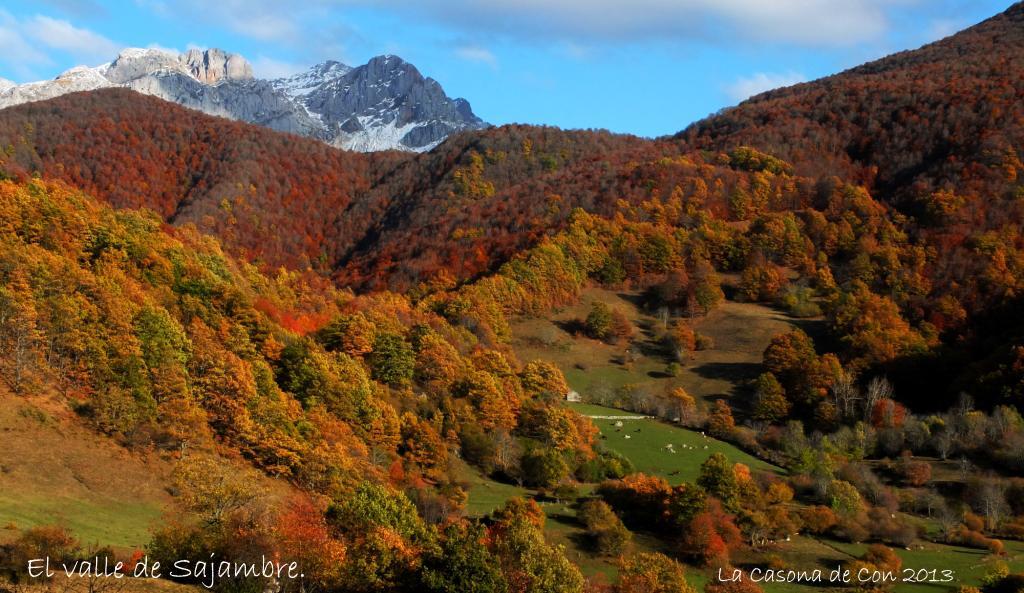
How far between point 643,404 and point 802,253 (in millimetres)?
64865

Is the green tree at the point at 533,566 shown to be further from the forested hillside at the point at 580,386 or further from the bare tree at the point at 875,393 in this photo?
the bare tree at the point at 875,393

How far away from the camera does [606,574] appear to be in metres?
51.8

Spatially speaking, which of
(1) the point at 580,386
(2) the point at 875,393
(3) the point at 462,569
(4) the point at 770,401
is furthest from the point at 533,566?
(2) the point at 875,393

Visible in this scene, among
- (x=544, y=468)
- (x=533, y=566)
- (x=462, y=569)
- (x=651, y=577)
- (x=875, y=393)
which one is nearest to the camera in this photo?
(x=462, y=569)

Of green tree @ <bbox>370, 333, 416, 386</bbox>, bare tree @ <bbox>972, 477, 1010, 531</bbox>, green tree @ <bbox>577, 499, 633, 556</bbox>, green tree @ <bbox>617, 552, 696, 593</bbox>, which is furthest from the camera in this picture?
green tree @ <bbox>370, 333, 416, 386</bbox>

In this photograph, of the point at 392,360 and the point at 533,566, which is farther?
the point at 392,360

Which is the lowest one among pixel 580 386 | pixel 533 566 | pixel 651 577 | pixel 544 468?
pixel 544 468

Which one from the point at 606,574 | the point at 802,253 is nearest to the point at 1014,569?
the point at 606,574

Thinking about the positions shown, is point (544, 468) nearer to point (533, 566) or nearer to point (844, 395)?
point (533, 566)

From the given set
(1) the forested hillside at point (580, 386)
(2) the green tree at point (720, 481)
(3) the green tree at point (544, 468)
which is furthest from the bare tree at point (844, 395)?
(3) the green tree at point (544, 468)

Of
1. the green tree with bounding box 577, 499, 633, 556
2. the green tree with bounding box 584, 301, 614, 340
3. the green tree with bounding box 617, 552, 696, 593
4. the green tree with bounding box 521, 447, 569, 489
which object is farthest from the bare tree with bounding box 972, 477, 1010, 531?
the green tree with bounding box 584, 301, 614, 340

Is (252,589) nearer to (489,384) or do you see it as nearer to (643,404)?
(489,384)

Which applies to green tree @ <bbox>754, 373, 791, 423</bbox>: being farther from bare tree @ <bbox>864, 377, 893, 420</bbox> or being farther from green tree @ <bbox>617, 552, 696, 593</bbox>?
green tree @ <bbox>617, 552, 696, 593</bbox>

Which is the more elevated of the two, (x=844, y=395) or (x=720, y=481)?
(x=720, y=481)
